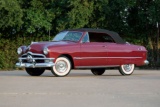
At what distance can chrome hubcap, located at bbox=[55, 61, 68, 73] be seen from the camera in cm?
1642

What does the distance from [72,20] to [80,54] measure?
45.1 ft

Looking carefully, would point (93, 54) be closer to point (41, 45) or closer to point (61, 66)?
point (61, 66)

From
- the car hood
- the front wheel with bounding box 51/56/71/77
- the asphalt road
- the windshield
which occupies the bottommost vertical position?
the asphalt road

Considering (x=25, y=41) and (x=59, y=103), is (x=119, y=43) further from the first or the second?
(x=25, y=41)

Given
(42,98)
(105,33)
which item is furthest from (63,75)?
(42,98)

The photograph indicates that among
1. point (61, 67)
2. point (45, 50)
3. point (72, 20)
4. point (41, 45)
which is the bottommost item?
point (61, 67)

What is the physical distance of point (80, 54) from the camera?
1691 cm

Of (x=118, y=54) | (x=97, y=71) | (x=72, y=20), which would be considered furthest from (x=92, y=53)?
(x=72, y=20)

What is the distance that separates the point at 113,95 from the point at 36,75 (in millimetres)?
7805

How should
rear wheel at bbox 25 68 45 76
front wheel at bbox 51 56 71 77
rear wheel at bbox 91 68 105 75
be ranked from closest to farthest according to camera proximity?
front wheel at bbox 51 56 71 77
rear wheel at bbox 25 68 45 76
rear wheel at bbox 91 68 105 75

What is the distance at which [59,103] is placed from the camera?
8.85 m

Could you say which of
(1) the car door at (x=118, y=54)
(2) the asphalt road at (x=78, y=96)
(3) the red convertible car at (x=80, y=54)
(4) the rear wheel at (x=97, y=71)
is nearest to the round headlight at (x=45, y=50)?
(3) the red convertible car at (x=80, y=54)

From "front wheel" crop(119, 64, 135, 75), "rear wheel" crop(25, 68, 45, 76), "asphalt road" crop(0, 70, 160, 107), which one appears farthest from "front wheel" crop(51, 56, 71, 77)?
"asphalt road" crop(0, 70, 160, 107)

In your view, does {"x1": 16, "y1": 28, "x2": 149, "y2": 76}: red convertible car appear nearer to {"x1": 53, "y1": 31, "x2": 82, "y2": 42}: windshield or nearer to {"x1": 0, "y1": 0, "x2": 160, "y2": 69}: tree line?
{"x1": 53, "y1": 31, "x2": 82, "y2": 42}: windshield
